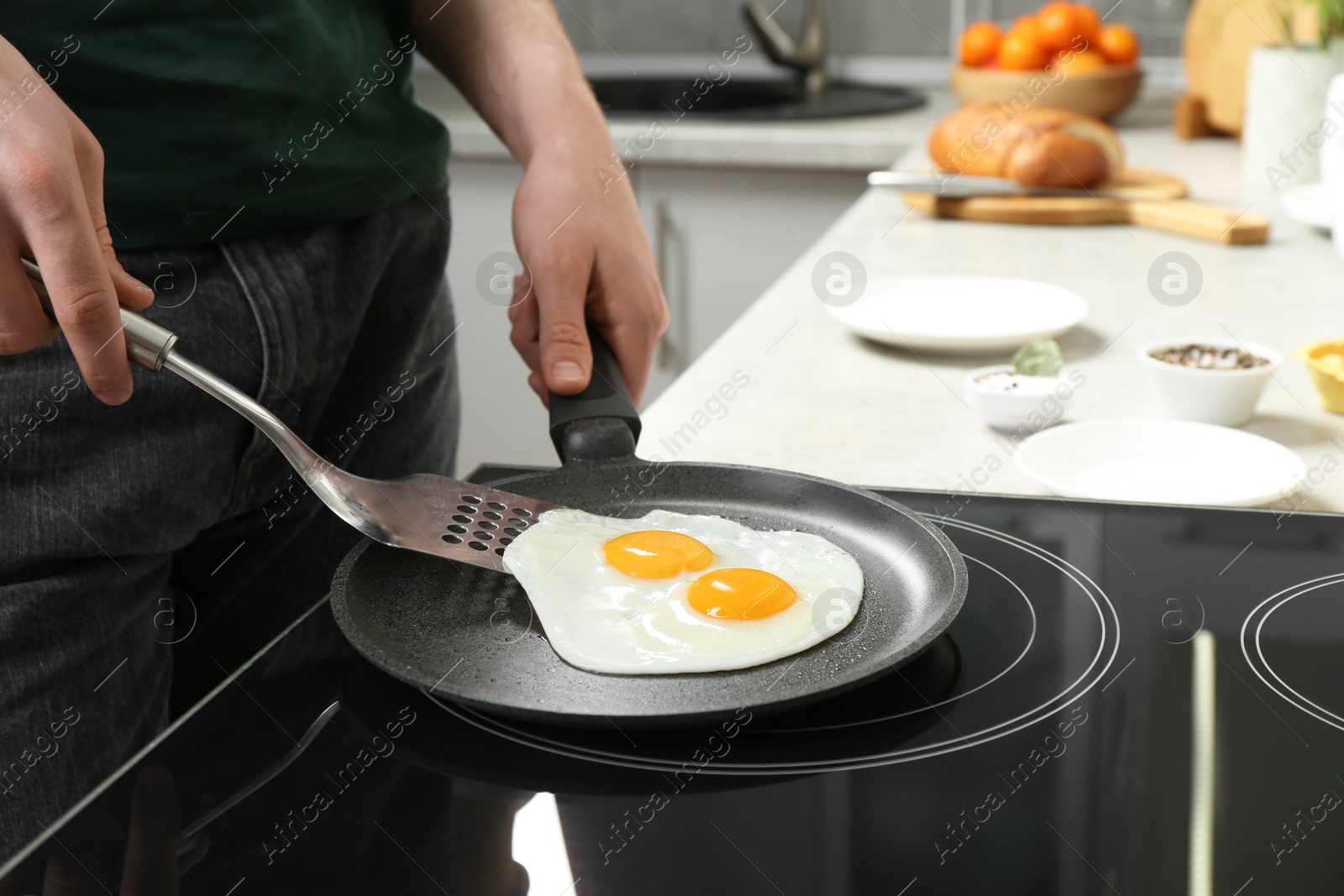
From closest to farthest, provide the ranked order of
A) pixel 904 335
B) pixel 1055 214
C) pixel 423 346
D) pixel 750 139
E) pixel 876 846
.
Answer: pixel 876 846, pixel 423 346, pixel 904 335, pixel 1055 214, pixel 750 139

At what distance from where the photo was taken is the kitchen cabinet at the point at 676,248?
2.27 meters

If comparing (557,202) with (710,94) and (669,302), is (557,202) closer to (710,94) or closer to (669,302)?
(669,302)

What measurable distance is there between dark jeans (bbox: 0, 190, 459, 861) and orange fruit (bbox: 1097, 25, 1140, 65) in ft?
5.34

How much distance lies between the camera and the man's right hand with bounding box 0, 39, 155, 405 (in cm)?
59

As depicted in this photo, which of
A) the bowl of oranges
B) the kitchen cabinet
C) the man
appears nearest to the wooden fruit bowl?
the bowl of oranges

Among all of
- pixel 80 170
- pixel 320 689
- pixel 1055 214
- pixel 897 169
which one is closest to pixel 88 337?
pixel 80 170

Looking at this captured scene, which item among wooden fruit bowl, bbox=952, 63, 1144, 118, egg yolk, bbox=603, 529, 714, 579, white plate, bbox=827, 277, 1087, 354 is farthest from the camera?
wooden fruit bowl, bbox=952, 63, 1144, 118

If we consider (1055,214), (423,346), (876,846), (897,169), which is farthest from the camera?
(897,169)

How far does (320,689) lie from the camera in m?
0.61

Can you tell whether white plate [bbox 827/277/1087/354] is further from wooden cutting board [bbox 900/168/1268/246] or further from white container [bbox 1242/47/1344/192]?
white container [bbox 1242/47/1344/192]

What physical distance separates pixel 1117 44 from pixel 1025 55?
0.17 meters

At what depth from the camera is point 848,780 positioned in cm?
52

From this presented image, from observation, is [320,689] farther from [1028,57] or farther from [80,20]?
[1028,57]

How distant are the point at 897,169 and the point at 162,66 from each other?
4.70 ft
